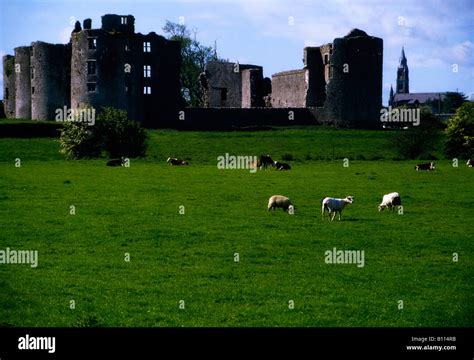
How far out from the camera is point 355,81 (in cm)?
8838

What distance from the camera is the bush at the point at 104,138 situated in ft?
189

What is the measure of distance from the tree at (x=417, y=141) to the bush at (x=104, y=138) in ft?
64.8

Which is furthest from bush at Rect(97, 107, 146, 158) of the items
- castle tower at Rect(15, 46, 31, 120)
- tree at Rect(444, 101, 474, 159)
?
castle tower at Rect(15, 46, 31, 120)

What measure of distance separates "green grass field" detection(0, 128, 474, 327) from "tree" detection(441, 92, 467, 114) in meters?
99.6

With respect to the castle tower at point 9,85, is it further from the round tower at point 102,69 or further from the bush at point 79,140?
the bush at point 79,140

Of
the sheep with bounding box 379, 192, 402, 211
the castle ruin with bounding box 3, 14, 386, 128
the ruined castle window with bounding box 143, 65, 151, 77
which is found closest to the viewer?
the sheep with bounding box 379, 192, 402, 211

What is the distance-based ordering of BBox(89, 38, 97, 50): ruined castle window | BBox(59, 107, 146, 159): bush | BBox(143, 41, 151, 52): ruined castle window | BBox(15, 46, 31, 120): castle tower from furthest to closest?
1. BBox(15, 46, 31, 120): castle tower
2. BBox(143, 41, 151, 52): ruined castle window
3. BBox(89, 38, 97, 50): ruined castle window
4. BBox(59, 107, 146, 159): bush

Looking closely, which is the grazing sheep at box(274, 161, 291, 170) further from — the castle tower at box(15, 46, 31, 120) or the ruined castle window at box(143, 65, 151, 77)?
the castle tower at box(15, 46, 31, 120)

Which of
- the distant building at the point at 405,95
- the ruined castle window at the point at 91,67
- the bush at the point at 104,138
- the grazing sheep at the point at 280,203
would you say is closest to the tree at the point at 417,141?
the bush at the point at 104,138

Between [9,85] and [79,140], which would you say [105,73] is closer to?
[9,85]

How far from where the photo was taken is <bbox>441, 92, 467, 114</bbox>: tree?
135 m

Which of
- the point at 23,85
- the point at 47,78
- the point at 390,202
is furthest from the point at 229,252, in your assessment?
the point at 23,85

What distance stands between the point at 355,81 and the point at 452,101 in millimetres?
55597
